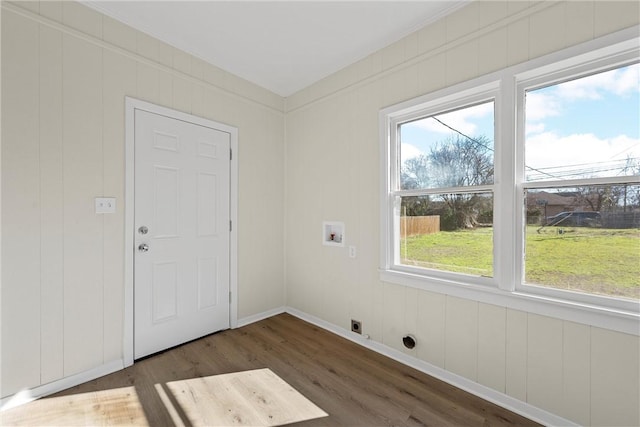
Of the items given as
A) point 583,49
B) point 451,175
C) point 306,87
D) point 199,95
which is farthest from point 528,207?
point 199,95

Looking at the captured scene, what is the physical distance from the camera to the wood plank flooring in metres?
1.69

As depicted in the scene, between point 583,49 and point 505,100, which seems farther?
point 505,100

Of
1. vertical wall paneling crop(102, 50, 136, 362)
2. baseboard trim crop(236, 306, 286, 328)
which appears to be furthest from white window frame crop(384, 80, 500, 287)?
vertical wall paneling crop(102, 50, 136, 362)

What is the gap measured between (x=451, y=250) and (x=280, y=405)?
5.45ft

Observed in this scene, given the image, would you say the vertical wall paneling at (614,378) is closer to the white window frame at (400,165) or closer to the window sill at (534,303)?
the window sill at (534,303)

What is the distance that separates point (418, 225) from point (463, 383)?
1.20m

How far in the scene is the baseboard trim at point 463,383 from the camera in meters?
1.64

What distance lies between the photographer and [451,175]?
216 cm

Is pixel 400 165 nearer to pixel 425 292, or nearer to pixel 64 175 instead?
pixel 425 292

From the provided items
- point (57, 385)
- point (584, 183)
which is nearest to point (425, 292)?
point (584, 183)

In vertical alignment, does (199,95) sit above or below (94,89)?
above

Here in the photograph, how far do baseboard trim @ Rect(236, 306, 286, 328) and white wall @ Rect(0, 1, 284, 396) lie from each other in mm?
1132

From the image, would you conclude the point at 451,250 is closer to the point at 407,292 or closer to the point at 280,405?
the point at 407,292

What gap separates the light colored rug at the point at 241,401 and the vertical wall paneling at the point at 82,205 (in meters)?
0.73
